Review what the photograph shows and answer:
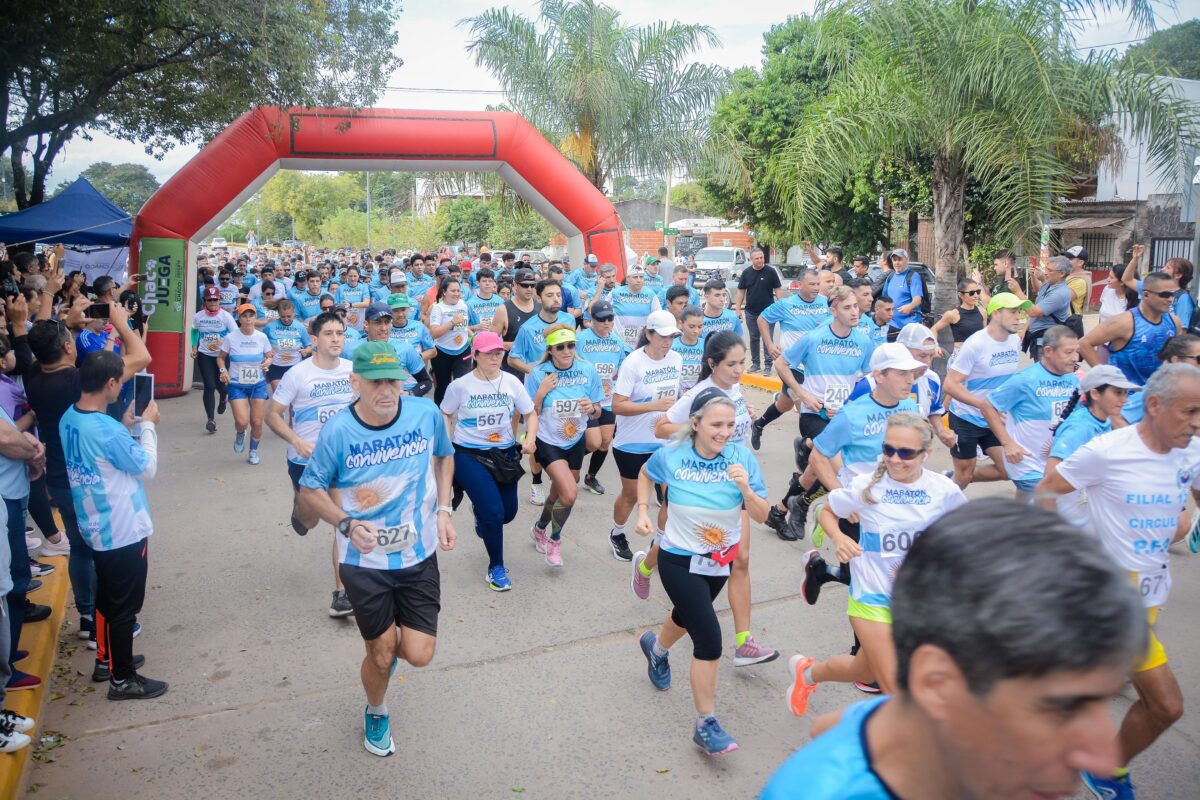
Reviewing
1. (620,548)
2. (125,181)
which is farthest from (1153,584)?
(125,181)

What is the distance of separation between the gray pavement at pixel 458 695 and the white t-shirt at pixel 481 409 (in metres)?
1.05

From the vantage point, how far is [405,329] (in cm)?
970

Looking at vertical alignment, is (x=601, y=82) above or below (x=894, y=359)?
above

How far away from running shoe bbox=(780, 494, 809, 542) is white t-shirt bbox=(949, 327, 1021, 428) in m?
1.37

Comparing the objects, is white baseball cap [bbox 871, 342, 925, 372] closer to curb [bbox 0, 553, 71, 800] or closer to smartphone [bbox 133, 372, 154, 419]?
smartphone [bbox 133, 372, 154, 419]

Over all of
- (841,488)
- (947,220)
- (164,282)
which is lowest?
(841,488)

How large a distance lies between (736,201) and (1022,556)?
3183cm

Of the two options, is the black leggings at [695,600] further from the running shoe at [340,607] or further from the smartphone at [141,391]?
the smartphone at [141,391]

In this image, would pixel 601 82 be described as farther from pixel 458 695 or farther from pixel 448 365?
pixel 458 695

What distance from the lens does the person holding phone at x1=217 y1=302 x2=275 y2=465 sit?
10.2 metres

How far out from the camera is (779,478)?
30.6 ft

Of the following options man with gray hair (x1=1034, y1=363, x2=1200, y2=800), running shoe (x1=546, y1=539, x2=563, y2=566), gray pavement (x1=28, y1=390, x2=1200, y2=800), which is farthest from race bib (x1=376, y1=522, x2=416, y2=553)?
man with gray hair (x1=1034, y1=363, x2=1200, y2=800)

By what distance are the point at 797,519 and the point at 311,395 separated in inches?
150

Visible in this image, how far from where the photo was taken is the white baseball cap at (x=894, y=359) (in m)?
5.17
